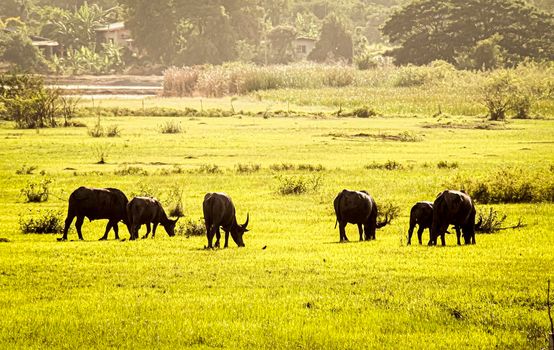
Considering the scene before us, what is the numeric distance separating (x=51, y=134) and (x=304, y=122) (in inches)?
603

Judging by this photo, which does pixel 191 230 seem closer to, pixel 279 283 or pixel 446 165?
pixel 279 283

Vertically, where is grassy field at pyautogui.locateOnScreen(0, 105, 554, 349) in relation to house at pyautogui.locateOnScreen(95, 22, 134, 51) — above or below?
below

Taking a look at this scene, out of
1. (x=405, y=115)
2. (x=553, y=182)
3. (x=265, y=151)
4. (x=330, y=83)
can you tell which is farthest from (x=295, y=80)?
(x=553, y=182)

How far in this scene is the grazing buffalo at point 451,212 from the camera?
60.2 ft

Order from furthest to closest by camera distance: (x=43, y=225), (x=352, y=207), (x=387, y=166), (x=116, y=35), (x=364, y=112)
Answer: (x=116, y=35) → (x=364, y=112) → (x=387, y=166) → (x=43, y=225) → (x=352, y=207)

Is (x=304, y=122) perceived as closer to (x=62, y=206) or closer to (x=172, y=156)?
(x=172, y=156)

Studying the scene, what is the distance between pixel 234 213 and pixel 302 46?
404 ft

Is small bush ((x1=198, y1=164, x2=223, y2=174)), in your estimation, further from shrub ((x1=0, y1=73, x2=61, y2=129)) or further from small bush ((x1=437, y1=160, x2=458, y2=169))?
shrub ((x1=0, y1=73, x2=61, y2=129))

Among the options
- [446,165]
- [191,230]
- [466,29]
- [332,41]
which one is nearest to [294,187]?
[191,230]

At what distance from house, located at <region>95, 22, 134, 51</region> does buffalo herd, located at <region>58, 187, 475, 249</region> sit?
118259 millimetres

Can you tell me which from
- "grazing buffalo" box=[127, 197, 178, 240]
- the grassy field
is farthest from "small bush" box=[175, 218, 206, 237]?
"grazing buffalo" box=[127, 197, 178, 240]

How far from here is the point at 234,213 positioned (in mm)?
18891

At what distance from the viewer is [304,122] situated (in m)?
59.2

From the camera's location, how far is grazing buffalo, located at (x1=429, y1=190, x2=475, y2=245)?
1836 cm
